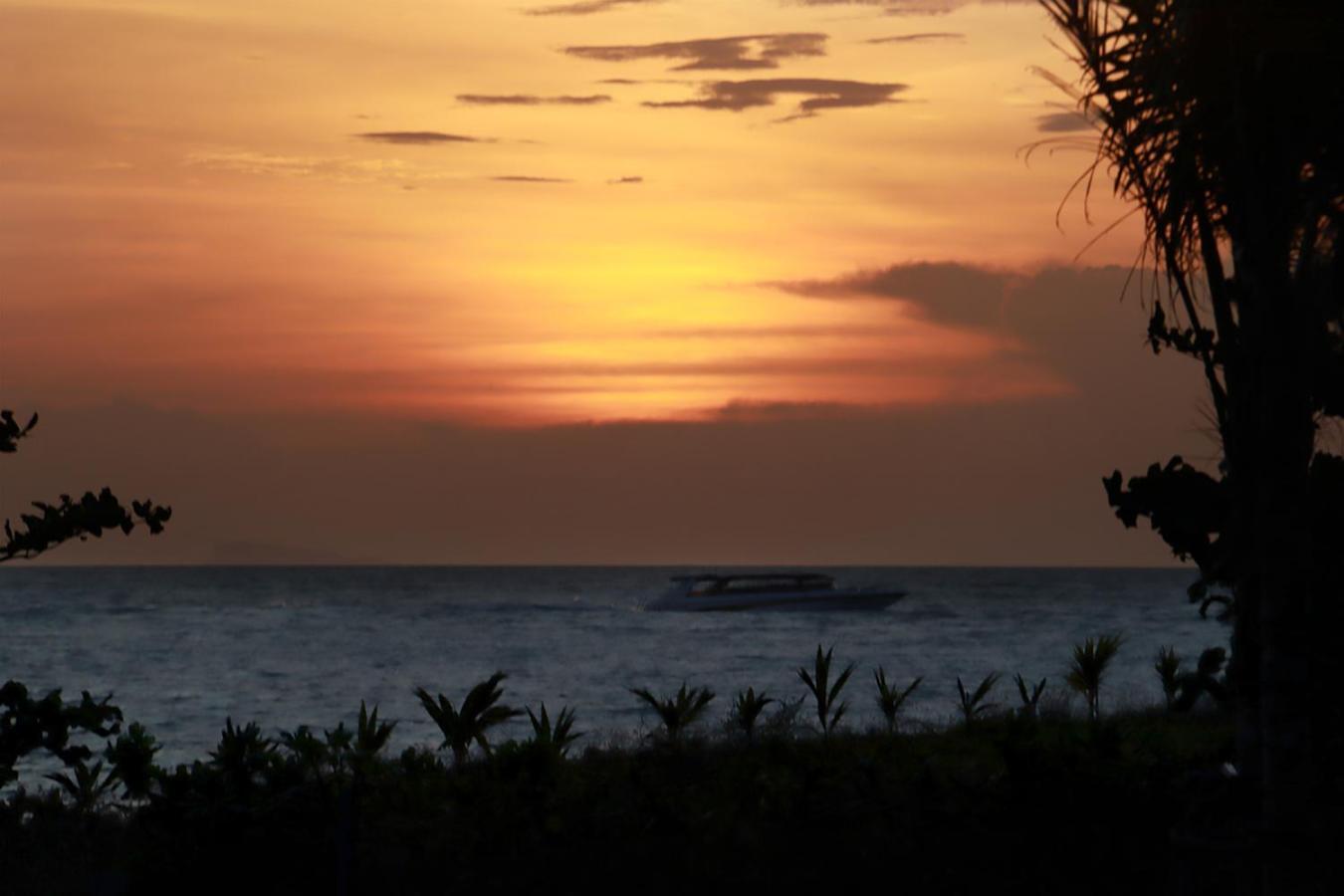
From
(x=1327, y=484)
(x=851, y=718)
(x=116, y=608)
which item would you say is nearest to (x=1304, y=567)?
(x=1327, y=484)

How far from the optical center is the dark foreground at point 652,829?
12242mm

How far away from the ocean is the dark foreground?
46.5 feet

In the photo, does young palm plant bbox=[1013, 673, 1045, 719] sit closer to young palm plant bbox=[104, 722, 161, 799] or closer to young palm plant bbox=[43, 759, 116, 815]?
young palm plant bbox=[104, 722, 161, 799]

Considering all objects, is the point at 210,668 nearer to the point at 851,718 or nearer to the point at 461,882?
Answer: the point at 851,718

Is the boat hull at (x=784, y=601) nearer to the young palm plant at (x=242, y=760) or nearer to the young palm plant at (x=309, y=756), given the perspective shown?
the young palm plant at (x=309, y=756)

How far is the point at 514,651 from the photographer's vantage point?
89.6 m

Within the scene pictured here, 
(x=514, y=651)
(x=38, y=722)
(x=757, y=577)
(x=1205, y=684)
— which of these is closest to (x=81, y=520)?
(x=38, y=722)

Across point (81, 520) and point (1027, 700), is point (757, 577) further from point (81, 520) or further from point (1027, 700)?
point (81, 520)

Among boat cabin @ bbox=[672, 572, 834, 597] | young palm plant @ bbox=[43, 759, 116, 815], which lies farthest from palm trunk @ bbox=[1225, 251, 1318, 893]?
boat cabin @ bbox=[672, 572, 834, 597]

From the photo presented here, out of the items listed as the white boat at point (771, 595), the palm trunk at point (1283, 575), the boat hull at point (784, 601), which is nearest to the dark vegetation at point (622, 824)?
the palm trunk at point (1283, 575)

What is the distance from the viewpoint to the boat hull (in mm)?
121125

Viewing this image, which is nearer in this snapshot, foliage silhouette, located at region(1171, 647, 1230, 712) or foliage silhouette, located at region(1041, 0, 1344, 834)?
foliage silhouette, located at region(1041, 0, 1344, 834)

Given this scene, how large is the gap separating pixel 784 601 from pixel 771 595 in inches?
49.2

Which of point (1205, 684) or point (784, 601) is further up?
point (1205, 684)
